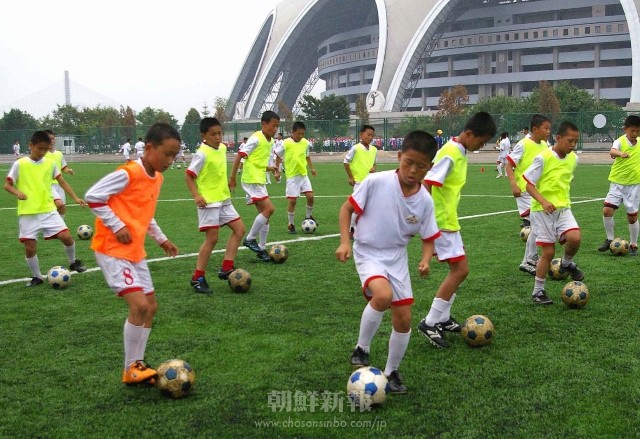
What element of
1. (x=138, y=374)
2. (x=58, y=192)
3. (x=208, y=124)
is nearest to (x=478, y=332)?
(x=138, y=374)

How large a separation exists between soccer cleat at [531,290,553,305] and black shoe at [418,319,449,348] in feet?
5.65

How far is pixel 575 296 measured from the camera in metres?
6.61

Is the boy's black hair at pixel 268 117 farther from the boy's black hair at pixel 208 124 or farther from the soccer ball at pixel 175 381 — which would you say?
the soccer ball at pixel 175 381

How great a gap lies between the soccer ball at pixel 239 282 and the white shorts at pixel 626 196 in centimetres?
554

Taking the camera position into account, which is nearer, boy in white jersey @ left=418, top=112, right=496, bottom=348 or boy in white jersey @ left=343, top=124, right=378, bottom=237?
boy in white jersey @ left=418, top=112, right=496, bottom=348

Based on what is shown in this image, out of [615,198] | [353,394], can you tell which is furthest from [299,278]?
[615,198]

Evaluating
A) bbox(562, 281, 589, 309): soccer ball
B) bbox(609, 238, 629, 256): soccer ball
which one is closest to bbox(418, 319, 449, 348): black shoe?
bbox(562, 281, 589, 309): soccer ball

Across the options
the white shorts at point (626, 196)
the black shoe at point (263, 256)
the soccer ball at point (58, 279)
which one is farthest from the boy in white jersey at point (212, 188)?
the white shorts at point (626, 196)

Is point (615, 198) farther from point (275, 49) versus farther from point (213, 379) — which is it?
point (275, 49)

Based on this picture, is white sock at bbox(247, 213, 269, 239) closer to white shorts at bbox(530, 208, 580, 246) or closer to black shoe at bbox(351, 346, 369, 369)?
white shorts at bbox(530, 208, 580, 246)

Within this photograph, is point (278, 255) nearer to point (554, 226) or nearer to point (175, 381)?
point (554, 226)

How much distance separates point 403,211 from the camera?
4578mm

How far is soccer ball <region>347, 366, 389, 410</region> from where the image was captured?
13.9 ft

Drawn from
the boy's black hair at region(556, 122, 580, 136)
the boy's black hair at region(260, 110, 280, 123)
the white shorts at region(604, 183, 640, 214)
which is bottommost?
the white shorts at region(604, 183, 640, 214)
